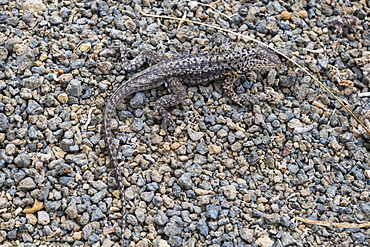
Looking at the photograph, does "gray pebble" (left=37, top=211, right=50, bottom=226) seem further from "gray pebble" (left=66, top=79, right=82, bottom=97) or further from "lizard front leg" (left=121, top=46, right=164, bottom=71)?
"lizard front leg" (left=121, top=46, right=164, bottom=71)

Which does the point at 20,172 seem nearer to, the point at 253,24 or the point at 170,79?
the point at 170,79

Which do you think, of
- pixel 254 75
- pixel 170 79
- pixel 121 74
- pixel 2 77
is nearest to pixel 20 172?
pixel 2 77

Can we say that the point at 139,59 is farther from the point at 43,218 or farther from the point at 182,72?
the point at 43,218

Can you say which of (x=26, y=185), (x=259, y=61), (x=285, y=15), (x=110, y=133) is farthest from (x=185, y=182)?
(x=285, y=15)

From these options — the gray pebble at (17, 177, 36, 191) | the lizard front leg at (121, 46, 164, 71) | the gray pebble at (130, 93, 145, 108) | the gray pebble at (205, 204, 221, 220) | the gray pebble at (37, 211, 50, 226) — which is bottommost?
the gray pebble at (37, 211, 50, 226)

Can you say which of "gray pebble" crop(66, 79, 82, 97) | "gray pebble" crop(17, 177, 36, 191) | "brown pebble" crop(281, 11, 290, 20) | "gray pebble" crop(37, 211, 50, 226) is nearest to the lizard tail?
"gray pebble" crop(66, 79, 82, 97)

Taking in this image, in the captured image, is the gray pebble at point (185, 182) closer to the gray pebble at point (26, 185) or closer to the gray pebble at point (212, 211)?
the gray pebble at point (212, 211)
